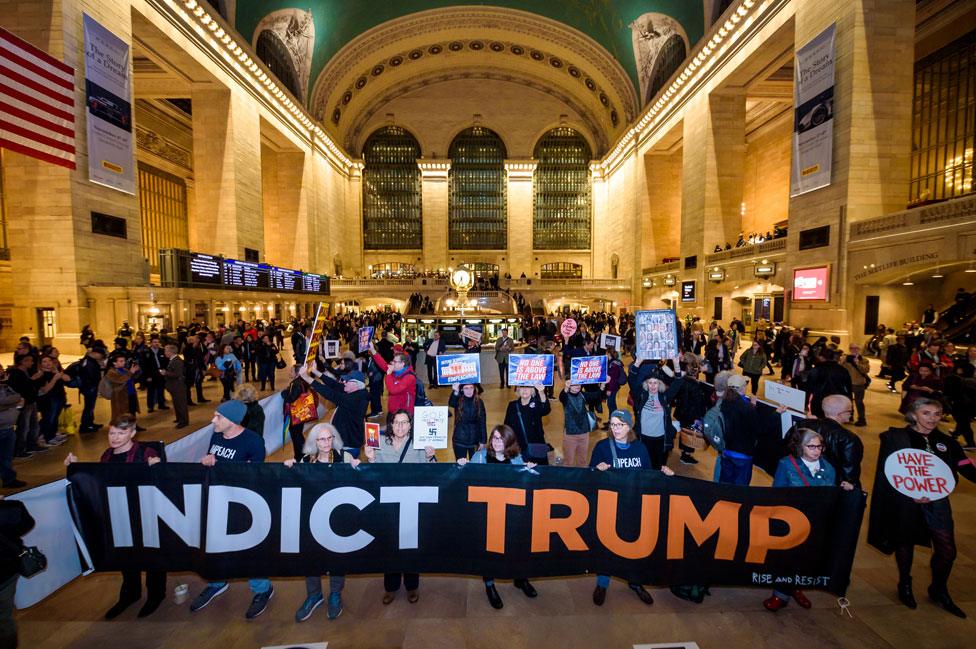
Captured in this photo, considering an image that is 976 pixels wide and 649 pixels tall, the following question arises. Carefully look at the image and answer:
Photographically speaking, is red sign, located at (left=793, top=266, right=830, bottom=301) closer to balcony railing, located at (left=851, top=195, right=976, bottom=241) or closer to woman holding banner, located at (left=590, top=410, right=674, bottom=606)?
balcony railing, located at (left=851, top=195, right=976, bottom=241)

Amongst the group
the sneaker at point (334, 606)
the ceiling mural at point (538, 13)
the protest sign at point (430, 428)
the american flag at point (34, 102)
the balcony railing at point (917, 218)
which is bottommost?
the sneaker at point (334, 606)

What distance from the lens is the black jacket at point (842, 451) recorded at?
3.80 metres

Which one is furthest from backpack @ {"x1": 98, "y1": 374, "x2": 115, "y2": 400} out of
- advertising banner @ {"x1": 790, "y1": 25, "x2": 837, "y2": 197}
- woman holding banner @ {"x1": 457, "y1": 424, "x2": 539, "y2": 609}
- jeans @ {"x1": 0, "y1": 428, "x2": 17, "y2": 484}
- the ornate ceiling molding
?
the ornate ceiling molding

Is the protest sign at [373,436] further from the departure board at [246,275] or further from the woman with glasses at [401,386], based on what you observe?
the departure board at [246,275]

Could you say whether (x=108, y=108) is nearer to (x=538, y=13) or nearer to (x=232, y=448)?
(x=232, y=448)

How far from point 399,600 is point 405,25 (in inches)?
→ 1864

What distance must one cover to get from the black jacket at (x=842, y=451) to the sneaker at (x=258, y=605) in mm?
5085

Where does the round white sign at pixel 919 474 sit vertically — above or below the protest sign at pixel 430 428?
below

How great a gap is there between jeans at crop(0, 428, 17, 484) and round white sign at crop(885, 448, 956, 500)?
10279 millimetres

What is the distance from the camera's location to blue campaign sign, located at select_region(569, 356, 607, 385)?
644 centimetres

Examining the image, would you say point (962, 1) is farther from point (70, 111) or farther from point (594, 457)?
point (70, 111)

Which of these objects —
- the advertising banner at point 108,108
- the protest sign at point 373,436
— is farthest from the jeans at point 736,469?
the advertising banner at point 108,108

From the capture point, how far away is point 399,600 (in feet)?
12.8

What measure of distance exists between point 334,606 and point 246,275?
24296 millimetres
